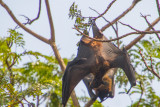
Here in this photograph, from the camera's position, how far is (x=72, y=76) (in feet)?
19.7

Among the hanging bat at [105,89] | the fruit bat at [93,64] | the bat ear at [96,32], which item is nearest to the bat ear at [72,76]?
the fruit bat at [93,64]

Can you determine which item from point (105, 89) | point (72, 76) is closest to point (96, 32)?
point (72, 76)

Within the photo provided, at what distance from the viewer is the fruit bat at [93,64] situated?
5.82 m

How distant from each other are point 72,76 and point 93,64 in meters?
0.50

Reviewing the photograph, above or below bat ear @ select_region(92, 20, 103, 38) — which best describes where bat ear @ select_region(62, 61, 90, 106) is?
below

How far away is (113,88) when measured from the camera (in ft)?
20.1

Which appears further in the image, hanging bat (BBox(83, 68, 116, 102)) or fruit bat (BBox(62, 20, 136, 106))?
hanging bat (BBox(83, 68, 116, 102))

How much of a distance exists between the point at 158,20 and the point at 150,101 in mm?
2196

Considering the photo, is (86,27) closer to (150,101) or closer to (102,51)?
(102,51)

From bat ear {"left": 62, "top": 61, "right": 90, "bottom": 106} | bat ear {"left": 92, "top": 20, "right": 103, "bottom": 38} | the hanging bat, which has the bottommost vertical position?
the hanging bat

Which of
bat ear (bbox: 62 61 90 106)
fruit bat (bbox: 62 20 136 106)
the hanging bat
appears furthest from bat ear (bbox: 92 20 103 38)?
the hanging bat

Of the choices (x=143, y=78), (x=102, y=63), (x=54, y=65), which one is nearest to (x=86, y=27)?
(x=102, y=63)

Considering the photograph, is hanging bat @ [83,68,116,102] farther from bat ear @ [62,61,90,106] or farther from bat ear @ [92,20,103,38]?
bat ear @ [92,20,103,38]

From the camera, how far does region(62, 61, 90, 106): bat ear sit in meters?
5.92
